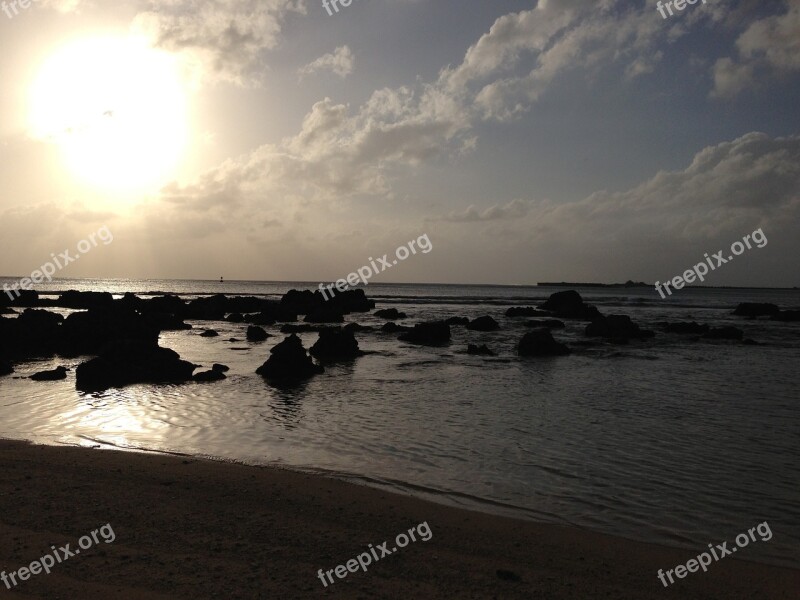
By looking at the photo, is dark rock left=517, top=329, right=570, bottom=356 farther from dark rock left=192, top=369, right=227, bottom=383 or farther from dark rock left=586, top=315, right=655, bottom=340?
dark rock left=192, top=369, right=227, bottom=383

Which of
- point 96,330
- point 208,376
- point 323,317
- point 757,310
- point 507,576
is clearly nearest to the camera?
point 507,576

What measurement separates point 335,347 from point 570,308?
177 feet

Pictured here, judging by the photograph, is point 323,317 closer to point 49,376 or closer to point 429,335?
point 429,335

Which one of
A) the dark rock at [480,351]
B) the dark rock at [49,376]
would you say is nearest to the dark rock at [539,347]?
the dark rock at [480,351]

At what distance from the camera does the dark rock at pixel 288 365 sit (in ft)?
80.6

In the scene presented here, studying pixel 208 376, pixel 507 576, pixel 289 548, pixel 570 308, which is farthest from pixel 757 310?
pixel 289 548

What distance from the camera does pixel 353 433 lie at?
14617 mm

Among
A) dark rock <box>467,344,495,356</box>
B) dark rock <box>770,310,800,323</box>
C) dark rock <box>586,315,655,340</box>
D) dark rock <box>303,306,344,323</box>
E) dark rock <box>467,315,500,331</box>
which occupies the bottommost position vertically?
dark rock <box>770,310,800,323</box>

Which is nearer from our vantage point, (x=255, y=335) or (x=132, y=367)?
(x=132, y=367)

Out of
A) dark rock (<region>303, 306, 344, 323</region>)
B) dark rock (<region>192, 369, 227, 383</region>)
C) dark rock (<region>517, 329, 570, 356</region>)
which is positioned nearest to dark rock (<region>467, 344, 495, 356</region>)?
dark rock (<region>517, 329, 570, 356</region>)

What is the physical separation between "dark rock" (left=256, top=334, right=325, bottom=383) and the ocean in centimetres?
103

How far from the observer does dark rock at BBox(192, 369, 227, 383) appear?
23188 millimetres

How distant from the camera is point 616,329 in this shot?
48094 mm

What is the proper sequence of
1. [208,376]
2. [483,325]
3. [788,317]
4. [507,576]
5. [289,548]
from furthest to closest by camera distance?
[788,317] < [483,325] < [208,376] < [289,548] < [507,576]
